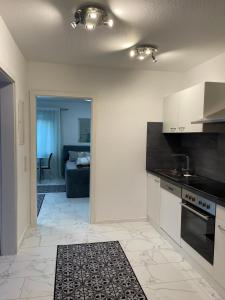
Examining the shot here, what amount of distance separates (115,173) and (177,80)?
180 centimetres

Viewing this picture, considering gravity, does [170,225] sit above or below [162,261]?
above

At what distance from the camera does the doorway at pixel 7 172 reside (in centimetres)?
263

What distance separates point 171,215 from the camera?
302 centimetres

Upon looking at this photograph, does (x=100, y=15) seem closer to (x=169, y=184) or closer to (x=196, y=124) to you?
(x=196, y=124)

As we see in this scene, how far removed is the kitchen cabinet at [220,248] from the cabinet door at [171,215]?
2.27 feet

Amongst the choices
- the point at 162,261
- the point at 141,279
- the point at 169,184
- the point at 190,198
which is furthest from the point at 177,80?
the point at 141,279

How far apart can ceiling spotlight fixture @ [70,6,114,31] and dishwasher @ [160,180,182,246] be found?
6.38ft

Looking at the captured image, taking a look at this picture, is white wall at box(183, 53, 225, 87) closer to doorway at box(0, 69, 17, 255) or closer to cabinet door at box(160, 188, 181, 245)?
cabinet door at box(160, 188, 181, 245)

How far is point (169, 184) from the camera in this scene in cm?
308

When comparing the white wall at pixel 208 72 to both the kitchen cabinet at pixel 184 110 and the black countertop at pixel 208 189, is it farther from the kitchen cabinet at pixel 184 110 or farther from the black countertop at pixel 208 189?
the black countertop at pixel 208 189

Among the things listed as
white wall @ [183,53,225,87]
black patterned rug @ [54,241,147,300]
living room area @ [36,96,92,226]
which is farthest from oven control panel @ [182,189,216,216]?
living room area @ [36,96,92,226]

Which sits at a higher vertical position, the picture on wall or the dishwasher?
the picture on wall

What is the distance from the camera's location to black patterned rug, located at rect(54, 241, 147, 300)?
7.00 ft

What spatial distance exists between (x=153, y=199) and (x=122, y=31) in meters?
2.37
